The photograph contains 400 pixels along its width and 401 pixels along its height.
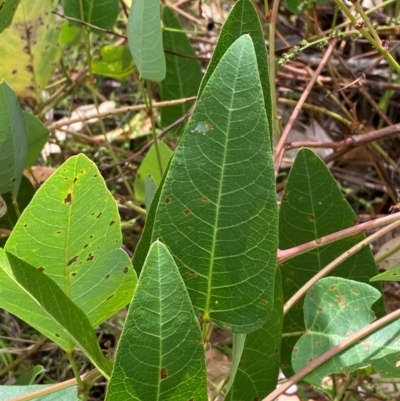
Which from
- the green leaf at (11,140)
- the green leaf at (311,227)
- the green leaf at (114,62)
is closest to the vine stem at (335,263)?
the green leaf at (311,227)

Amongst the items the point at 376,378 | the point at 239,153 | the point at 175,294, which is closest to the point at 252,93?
the point at 239,153

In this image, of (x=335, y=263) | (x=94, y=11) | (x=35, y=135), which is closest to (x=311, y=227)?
(x=335, y=263)

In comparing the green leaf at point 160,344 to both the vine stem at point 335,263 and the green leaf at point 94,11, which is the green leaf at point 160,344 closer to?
the vine stem at point 335,263

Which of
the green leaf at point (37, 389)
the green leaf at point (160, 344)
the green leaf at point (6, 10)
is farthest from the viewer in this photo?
the green leaf at point (6, 10)

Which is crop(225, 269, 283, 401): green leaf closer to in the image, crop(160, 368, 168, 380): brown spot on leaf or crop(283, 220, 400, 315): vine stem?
crop(283, 220, 400, 315): vine stem

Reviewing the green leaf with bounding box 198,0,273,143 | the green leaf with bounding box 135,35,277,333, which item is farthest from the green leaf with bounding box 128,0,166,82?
the green leaf with bounding box 135,35,277,333

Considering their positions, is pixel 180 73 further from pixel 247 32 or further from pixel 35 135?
pixel 247 32
